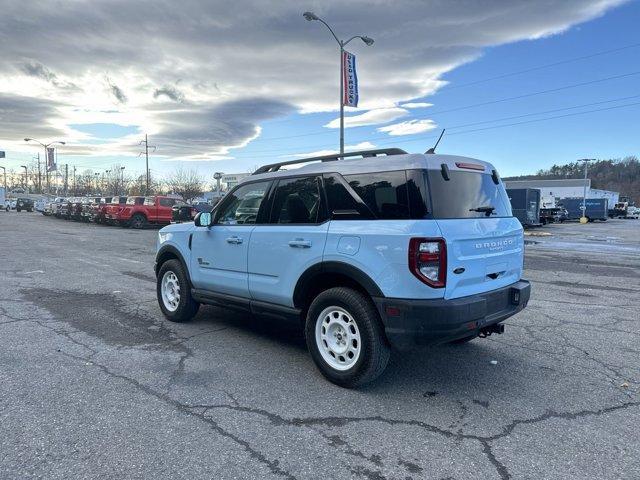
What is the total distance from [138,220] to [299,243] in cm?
2520

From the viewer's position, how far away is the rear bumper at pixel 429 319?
362cm

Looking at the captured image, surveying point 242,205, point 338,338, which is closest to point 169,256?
point 242,205

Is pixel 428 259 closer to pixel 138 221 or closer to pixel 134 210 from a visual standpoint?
pixel 134 210

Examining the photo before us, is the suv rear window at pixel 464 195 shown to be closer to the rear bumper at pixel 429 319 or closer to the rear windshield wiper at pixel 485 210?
the rear windshield wiper at pixel 485 210

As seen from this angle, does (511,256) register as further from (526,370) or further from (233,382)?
(233,382)

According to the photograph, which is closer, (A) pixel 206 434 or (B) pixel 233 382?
(A) pixel 206 434

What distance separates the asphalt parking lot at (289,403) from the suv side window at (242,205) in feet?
4.52

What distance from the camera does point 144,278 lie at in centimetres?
976

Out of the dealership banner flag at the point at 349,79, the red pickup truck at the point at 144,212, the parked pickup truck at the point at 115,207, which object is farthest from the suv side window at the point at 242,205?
the parked pickup truck at the point at 115,207

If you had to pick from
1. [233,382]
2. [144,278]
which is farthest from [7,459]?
[144,278]

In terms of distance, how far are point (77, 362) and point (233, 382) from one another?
1670 mm

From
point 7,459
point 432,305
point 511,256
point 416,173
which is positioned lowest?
point 7,459

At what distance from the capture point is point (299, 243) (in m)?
4.41

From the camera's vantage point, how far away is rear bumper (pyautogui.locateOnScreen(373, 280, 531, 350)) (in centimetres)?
362
